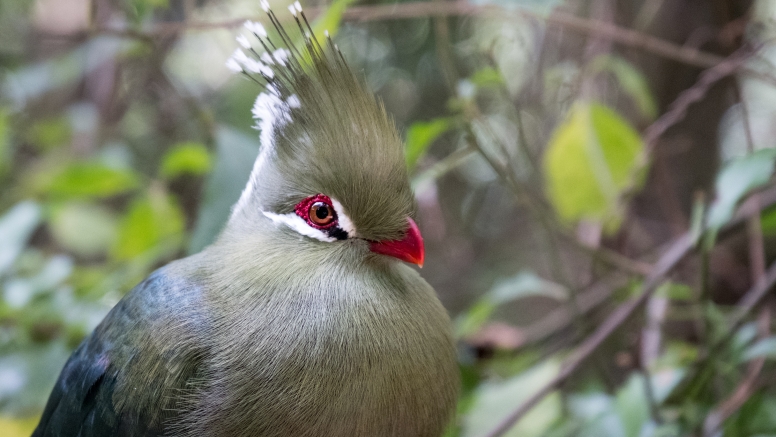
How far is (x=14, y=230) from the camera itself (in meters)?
1.91

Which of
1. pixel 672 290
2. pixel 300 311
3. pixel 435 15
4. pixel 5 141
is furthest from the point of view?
pixel 5 141

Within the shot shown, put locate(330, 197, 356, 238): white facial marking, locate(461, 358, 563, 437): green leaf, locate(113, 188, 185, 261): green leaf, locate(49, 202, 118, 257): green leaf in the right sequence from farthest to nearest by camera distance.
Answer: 1. locate(49, 202, 118, 257): green leaf
2. locate(113, 188, 185, 261): green leaf
3. locate(461, 358, 563, 437): green leaf
4. locate(330, 197, 356, 238): white facial marking

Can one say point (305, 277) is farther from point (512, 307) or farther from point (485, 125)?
point (512, 307)

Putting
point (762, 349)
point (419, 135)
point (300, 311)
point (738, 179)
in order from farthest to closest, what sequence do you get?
1. point (419, 135)
2. point (762, 349)
3. point (738, 179)
4. point (300, 311)

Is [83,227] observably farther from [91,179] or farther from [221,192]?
[221,192]

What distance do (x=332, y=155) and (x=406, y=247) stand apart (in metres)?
0.23

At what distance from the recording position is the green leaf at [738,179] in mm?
1136

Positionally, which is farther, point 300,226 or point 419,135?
point 419,135

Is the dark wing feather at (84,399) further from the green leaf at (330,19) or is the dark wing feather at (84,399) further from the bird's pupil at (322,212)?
the green leaf at (330,19)

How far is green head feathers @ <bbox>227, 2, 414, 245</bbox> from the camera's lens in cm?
109

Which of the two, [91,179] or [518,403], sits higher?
[91,179]

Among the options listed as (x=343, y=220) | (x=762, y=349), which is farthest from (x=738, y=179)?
(x=343, y=220)

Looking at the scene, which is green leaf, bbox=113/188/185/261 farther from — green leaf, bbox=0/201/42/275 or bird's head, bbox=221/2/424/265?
bird's head, bbox=221/2/424/265

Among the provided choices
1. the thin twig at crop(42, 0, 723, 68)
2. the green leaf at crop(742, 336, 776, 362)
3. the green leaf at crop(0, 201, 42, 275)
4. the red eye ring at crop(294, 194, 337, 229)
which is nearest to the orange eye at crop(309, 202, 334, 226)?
the red eye ring at crop(294, 194, 337, 229)
